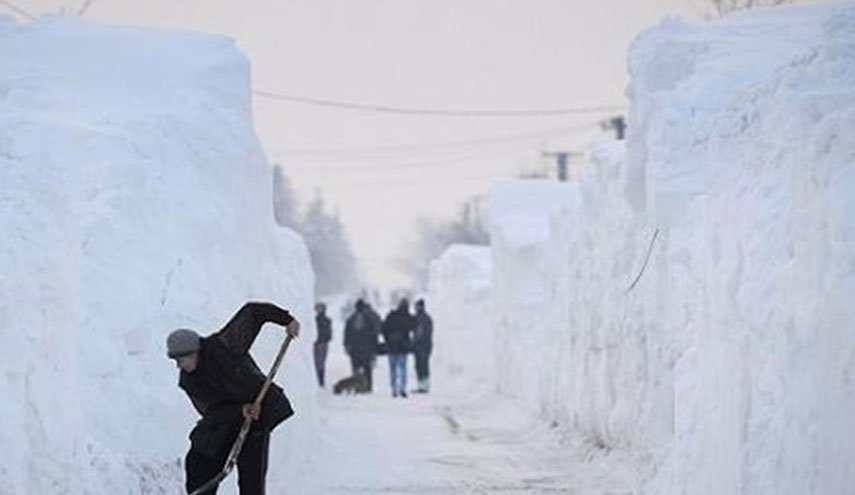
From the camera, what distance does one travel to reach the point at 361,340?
106ft

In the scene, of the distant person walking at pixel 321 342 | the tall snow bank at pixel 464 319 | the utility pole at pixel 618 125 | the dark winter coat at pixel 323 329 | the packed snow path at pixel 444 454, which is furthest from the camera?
the utility pole at pixel 618 125

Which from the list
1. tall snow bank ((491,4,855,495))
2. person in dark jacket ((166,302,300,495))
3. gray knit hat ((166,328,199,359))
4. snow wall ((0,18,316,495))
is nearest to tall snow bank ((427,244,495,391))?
tall snow bank ((491,4,855,495))

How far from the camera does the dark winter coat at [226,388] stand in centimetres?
1006

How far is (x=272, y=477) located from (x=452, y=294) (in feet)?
111

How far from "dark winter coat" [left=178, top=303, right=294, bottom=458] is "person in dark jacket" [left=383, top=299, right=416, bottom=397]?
21.1 m

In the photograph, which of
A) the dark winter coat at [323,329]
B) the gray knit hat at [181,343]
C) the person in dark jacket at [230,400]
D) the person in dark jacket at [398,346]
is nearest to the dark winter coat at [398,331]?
the person in dark jacket at [398,346]

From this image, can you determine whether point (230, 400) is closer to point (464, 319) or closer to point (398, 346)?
point (398, 346)

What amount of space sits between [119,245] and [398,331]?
728 inches

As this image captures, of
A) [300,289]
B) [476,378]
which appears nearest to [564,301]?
[300,289]

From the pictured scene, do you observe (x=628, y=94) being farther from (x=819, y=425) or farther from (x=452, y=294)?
(x=452, y=294)

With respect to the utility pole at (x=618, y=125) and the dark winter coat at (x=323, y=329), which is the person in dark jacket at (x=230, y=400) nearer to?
the dark winter coat at (x=323, y=329)

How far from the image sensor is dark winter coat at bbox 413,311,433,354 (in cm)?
3372

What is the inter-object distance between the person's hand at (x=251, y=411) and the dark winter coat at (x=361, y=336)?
22027 mm

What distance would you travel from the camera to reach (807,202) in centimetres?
955
